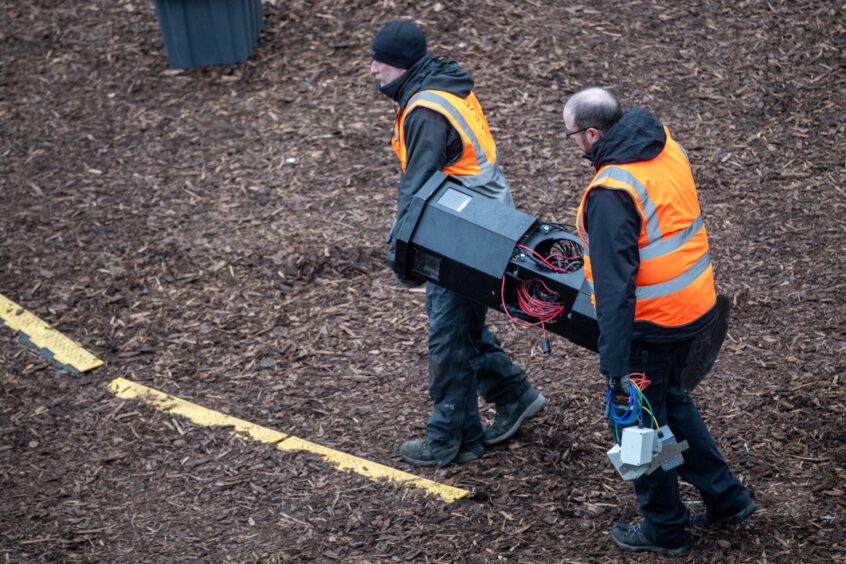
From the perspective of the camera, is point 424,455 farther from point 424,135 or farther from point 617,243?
point 617,243

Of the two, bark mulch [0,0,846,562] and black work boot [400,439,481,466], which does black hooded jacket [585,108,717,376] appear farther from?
black work boot [400,439,481,466]

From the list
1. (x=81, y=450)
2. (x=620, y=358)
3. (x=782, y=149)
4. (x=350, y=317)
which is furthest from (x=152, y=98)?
(x=620, y=358)

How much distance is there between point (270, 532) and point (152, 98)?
493 centimetres

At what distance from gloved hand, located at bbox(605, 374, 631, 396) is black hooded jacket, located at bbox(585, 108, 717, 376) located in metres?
0.04

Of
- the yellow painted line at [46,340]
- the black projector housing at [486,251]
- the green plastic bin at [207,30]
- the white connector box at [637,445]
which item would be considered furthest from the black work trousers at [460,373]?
the green plastic bin at [207,30]

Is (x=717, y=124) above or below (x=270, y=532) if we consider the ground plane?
above

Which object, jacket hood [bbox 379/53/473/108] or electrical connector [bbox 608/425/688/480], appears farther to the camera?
jacket hood [bbox 379/53/473/108]

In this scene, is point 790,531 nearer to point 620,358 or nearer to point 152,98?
point 620,358

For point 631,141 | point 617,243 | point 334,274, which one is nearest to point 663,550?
point 617,243

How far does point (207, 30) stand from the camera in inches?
322

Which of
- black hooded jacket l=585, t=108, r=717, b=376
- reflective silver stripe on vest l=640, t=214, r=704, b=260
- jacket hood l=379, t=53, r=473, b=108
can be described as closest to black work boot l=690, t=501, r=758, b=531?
black hooded jacket l=585, t=108, r=717, b=376

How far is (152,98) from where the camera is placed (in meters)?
8.17

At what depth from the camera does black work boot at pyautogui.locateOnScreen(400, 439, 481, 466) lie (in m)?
4.81

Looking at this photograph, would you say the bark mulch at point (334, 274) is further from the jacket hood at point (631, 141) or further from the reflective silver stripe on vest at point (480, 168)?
the jacket hood at point (631, 141)
